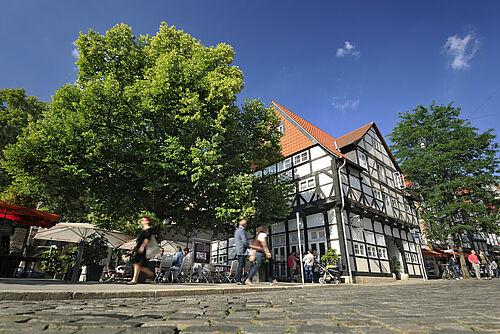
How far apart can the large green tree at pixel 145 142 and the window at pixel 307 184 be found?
6.12 metres

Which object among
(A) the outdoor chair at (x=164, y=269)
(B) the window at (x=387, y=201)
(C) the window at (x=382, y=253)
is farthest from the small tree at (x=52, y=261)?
(B) the window at (x=387, y=201)

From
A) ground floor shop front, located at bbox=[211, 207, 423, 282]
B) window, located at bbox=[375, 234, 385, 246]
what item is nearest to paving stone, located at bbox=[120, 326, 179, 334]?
ground floor shop front, located at bbox=[211, 207, 423, 282]

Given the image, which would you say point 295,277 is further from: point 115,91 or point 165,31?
point 165,31

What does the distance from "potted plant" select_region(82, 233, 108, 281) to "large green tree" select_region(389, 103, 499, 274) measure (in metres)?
24.1

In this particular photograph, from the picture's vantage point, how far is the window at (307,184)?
61.7ft

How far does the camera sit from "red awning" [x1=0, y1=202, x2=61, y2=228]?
333 inches

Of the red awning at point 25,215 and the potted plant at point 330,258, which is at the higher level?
the red awning at point 25,215

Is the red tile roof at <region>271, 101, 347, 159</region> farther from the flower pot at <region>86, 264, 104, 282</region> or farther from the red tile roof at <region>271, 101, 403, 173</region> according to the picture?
the flower pot at <region>86, 264, 104, 282</region>

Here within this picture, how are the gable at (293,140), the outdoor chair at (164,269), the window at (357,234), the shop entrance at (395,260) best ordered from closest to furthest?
the outdoor chair at (164,269)
the window at (357,234)
the gable at (293,140)
the shop entrance at (395,260)

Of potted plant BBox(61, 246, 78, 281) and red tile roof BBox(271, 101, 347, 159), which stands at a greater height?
red tile roof BBox(271, 101, 347, 159)

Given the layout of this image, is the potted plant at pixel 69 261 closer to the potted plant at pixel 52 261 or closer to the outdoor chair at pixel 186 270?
the potted plant at pixel 52 261

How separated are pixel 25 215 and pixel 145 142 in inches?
176

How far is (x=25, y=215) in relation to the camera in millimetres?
8977

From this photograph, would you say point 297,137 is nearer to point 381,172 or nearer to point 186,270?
point 381,172
